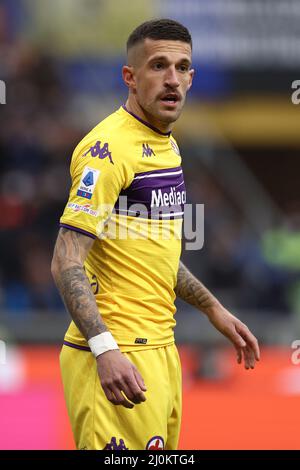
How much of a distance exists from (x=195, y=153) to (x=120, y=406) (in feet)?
38.2

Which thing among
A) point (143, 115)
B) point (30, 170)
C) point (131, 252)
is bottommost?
point (131, 252)

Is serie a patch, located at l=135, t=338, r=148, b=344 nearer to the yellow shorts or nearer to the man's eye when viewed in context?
the yellow shorts

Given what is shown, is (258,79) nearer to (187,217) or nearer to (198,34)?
(198,34)

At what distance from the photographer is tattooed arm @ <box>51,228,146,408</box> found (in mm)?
3604

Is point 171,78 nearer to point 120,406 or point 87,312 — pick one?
point 87,312

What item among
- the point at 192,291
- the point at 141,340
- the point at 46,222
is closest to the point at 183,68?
the point at 192,291

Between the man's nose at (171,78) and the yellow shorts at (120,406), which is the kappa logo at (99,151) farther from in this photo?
the yellow shorts at (120,406)

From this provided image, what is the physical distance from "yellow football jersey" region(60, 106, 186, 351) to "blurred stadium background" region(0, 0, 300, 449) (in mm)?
5368

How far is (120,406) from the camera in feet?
12.9

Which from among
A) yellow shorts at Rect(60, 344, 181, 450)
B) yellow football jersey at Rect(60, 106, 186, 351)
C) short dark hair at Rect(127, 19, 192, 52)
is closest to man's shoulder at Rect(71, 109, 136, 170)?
yellow football jersey at Rect(60, 106, 186, 351)

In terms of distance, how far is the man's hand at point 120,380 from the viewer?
359 centimetres

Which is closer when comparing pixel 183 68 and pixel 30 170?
pixel 183 68

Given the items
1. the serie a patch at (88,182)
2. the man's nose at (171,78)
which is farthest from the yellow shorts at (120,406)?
the man's nose at (171,78)

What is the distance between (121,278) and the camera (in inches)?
158
